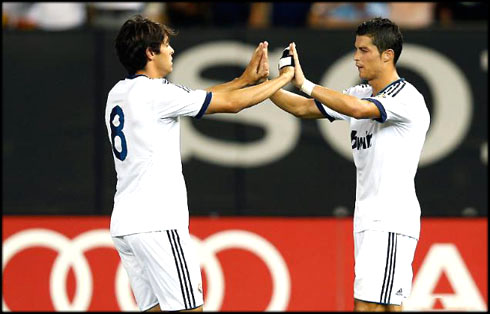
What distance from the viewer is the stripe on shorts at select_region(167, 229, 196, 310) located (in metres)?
7.84

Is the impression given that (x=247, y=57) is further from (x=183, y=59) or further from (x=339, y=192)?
(x=339, y=192)

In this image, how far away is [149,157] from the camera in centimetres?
782

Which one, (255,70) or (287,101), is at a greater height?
(255,70)

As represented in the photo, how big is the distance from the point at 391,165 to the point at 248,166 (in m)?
3.31

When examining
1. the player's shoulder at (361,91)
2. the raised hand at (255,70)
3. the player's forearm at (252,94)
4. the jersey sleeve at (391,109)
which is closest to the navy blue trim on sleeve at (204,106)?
the player's forearm at (252,94)

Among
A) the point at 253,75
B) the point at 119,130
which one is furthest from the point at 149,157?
the point at 253,75

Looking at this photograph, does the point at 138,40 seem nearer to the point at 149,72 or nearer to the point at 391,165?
the point at 149,72

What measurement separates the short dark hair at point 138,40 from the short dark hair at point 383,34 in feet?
4.27

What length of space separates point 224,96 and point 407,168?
1.23 m

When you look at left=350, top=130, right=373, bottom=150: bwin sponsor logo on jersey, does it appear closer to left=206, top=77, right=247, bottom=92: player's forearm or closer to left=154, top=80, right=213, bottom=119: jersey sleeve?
left=206, top=77, right=247, bottom=92: player's forearm

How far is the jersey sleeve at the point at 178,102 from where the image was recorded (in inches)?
309

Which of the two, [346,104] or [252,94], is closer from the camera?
[252,94]

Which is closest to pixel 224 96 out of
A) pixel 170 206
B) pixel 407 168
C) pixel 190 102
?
pixel 190 102

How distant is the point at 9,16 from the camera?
38.8ft
